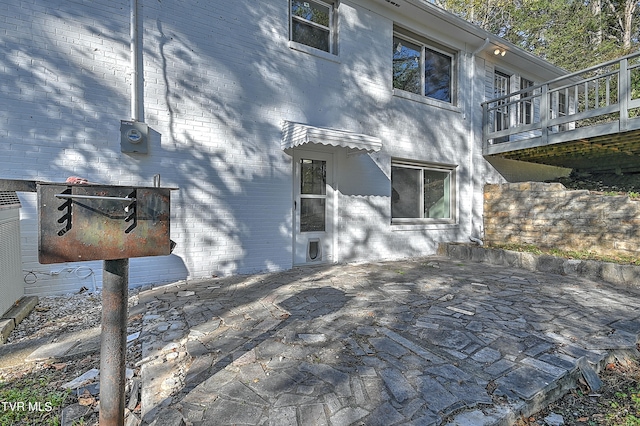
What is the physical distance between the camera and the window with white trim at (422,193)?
7.04 meters

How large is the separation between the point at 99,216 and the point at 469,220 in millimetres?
8290

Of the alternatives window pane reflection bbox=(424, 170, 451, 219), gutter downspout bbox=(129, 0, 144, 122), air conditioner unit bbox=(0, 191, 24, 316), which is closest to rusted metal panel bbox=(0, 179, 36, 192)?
air conditioner unit bbox=(0, 191, 24, 316)

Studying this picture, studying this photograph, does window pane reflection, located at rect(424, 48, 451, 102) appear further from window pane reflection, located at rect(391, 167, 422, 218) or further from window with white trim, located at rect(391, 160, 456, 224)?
window pane reflection, located at rect(391, 167, 422, 218)

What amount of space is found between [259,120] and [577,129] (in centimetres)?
660

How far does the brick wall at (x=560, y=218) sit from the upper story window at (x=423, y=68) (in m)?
2.92

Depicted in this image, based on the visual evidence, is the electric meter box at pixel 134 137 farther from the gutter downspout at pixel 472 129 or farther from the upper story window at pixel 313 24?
the gutter downspout at pixel 472 129

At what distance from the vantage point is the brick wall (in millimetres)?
5629

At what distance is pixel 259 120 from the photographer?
208 inches

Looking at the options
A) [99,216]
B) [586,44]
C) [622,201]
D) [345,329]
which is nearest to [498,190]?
[622,201]

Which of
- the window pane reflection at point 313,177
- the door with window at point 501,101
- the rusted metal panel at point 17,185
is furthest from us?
the door with window at point 501,101

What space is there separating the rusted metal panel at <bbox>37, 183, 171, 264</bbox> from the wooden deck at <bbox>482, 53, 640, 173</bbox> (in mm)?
7758

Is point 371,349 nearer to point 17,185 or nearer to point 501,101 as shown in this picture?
point 17,185

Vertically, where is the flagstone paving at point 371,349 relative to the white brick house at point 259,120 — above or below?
below

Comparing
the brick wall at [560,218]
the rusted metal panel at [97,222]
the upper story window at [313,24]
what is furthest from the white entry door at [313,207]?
the brick wall at [560,218]
